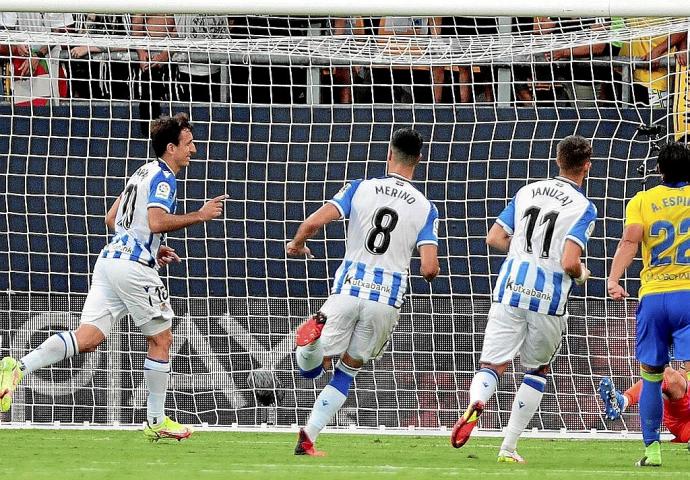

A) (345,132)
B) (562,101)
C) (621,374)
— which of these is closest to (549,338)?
(621,374)

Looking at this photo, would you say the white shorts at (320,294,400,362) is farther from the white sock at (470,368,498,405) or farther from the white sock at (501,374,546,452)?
the white sock at (501,374,546,452)

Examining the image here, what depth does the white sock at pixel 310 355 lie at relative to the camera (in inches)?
307

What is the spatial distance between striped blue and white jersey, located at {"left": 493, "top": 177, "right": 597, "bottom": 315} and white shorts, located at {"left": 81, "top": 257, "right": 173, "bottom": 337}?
2210 millimetres

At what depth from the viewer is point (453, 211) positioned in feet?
40.7

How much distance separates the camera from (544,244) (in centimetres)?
816

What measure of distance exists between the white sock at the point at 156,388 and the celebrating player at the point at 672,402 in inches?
111

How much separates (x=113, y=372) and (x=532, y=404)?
443cm

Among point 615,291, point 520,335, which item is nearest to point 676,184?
point 615,291

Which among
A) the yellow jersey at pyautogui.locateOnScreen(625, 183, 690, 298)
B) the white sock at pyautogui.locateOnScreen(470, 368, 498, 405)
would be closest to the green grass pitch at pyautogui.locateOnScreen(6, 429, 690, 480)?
the white sock at pyautogui.locateOnScreen(470, 368, 498, 405)

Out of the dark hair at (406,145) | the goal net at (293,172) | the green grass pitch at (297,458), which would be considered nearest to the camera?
the green grass pitch at (297,458)

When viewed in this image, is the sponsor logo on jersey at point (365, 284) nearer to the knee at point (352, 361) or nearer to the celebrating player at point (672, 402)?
the knee at point (352, 361)

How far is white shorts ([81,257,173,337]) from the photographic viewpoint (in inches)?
353

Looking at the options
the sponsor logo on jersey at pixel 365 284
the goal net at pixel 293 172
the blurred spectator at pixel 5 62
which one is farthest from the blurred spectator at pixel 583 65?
the blurred spectator at pixel 5 62

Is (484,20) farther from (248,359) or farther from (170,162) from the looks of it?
(170,162)
